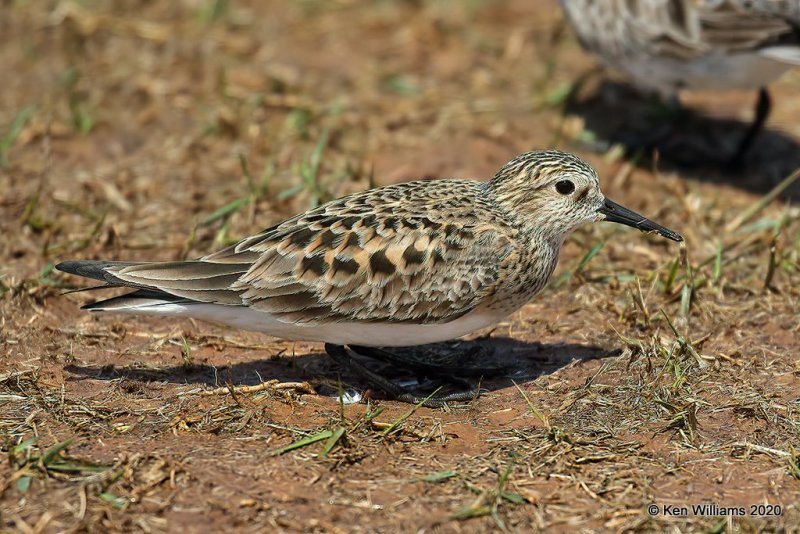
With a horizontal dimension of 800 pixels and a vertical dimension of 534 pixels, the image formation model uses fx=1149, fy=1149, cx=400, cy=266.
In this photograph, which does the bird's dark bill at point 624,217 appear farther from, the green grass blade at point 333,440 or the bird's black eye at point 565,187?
the green grass blade at point 333,440

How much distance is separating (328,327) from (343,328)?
0.08 meters

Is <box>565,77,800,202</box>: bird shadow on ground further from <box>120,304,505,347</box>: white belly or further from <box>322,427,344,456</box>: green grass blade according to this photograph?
<box>322,427,344,456</box>: green grass blade

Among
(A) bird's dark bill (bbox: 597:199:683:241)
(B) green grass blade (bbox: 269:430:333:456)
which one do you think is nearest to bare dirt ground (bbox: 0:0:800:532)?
(B) green grass blade (bbox: 269:430:333:456)

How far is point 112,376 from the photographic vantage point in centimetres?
659

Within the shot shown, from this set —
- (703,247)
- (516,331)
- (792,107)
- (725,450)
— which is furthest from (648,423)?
(792,107)

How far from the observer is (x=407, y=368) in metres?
6.82

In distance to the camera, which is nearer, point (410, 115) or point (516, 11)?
point (410, 115)

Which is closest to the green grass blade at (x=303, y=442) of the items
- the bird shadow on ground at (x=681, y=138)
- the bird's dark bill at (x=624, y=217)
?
the bird's dark bill at (x=624, y=217)

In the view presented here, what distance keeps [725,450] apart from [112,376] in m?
3.40

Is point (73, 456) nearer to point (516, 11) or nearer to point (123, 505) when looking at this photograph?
point (123, 505)

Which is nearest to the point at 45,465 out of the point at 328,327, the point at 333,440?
the point at 333,440

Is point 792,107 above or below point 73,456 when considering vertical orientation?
below

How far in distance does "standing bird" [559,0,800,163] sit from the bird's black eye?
3.37 m

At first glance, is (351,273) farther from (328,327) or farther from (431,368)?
(431,368)
